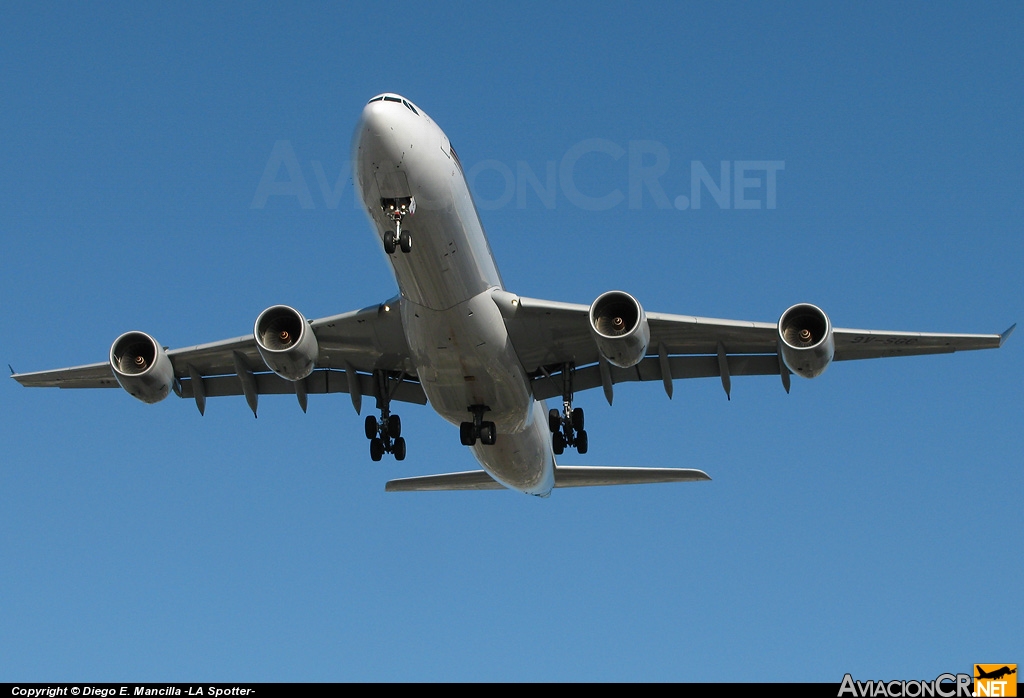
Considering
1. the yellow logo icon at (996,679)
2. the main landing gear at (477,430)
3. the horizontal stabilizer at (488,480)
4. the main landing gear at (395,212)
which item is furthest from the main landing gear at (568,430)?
the yellow logo icon at (996,679)

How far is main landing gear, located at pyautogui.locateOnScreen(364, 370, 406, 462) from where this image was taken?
89.8 feet

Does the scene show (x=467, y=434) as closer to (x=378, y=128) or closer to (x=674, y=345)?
(x=674, y=345)

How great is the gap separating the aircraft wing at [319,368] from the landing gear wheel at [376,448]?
1008 millimetres

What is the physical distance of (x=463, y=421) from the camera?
2594cm

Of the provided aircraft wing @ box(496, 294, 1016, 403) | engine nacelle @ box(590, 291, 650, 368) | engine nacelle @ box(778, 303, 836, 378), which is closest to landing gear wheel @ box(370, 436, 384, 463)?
aircraft wing @ box(496, 294, 1016, 403)

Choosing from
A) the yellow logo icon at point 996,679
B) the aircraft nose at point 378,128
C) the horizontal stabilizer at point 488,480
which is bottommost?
the yellow logo icon at point 996,679

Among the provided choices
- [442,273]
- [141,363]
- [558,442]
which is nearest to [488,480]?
[558,442]

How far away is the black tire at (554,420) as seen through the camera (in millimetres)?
27203

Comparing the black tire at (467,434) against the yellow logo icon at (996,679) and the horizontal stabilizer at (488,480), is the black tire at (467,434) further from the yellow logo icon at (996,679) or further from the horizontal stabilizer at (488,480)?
the yellow logo icon at (996,679)

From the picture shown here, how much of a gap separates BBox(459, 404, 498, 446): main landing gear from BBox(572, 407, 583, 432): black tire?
2347 mm

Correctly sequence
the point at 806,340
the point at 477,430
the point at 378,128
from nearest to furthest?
1. the point at 378,128
2. the point at 806,340
3. the point at 477,430

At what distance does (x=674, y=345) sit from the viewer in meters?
26.2

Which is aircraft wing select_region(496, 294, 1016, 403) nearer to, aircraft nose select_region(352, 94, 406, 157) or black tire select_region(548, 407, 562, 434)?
black tire select_region(548, 407, 562, 434)

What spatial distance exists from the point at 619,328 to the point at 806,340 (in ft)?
11.1
